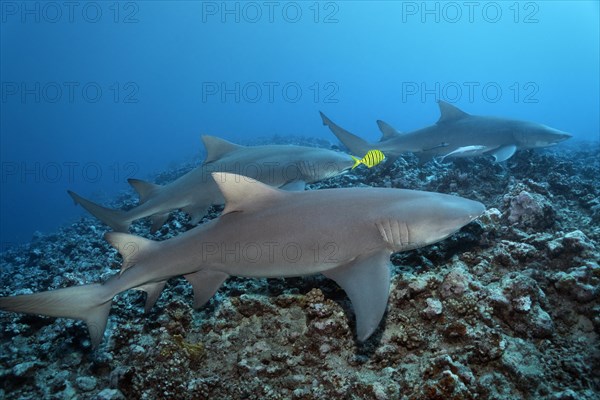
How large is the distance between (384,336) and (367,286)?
80 centimetres

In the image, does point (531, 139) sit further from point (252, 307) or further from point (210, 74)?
point (210, 74)

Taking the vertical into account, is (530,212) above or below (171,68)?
below

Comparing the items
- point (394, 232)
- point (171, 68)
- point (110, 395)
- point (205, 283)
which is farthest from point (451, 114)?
point (171, 68)

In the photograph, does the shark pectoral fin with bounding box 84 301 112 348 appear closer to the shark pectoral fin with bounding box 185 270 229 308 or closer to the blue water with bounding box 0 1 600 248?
the shark pectoral fin with bounding box 185 270 229 308

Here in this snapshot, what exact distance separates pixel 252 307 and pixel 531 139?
316 inches

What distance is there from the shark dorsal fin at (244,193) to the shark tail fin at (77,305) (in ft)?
4.75

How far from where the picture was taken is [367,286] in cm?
276

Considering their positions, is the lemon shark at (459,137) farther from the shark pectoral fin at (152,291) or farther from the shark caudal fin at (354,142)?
the shark pectoral fin at (152,291)

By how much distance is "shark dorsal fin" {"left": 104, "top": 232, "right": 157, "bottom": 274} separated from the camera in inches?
135

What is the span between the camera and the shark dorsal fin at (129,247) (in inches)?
135

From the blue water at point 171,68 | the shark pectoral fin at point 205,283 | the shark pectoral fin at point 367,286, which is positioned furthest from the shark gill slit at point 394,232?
the blue water at point 171,68

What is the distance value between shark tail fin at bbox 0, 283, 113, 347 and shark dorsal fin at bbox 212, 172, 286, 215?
1.45 m

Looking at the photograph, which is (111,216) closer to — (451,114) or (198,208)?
(198,208)

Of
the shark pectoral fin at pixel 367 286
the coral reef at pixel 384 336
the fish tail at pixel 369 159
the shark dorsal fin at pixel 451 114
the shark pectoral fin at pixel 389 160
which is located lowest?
the coral reef at pixel 384 336
